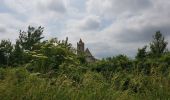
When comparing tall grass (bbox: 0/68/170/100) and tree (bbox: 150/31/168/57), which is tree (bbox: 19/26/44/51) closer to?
tree (bbox: 150/31/168/57)

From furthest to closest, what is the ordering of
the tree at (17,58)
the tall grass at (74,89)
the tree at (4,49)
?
the tree at (4,49) → the tree at (17,58) → the tall grass at (74,89)

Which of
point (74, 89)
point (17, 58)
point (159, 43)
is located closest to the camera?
point (74, 89)

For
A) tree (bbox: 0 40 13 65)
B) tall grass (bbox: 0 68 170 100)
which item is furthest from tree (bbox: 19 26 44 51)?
tall grass (bbox: 0 68 170 100)

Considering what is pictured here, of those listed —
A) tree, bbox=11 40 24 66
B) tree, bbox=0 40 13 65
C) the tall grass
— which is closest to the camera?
the tall grass

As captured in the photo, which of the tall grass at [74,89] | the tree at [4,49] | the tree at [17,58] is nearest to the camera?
the tall grass at [74,89]

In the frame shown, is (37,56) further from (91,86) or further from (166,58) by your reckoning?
(166,58)

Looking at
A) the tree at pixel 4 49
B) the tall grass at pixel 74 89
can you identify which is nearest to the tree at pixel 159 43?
the tree at pixel 4 49

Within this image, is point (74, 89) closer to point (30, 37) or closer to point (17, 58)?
point (17, 58)

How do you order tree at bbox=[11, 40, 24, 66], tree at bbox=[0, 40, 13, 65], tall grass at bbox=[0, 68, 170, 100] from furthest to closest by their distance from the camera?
tree at bbox=[0, 40, 13, 65] < tree at bbox=[11, 40, 24, 66] < tall grass at bbox=[0, 68, 170, 100]

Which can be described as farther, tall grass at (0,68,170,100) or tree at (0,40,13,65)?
tree at (0,40,13,65)

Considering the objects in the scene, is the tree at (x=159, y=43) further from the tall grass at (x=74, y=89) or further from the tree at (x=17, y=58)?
the tall grass at (x=74, y=89)

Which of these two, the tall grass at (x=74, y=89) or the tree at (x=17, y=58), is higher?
the tree at (x=17, y=58)

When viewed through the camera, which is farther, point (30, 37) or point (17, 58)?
point (30, 37)

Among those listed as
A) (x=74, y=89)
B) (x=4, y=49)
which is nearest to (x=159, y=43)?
(x=4, y=49)
